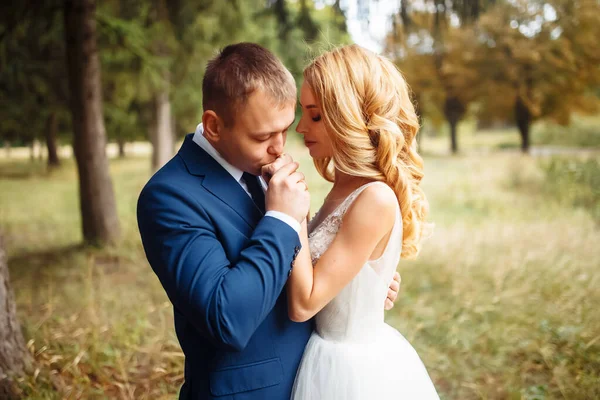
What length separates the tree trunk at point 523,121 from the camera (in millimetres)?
11839

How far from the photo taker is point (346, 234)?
5.42 feet

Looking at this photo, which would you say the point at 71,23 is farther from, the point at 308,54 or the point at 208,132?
the point at 208,132

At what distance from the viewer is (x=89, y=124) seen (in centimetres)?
607

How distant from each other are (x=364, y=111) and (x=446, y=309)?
3.17 metres

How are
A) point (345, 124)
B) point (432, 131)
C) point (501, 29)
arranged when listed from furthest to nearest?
point (432, 131) < point (501, 29) < point (345, 124)

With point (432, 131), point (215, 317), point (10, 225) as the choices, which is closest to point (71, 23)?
point (10, 225)

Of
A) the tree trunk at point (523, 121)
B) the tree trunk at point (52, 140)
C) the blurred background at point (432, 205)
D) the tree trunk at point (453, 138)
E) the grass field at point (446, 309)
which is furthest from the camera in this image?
the tree trunk at point (52, 140)

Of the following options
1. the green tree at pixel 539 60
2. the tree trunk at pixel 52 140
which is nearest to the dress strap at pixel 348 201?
the green tree at pixel 539 60

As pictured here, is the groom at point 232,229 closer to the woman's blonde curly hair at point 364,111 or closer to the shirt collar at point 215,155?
the shirt collar at point 215,155

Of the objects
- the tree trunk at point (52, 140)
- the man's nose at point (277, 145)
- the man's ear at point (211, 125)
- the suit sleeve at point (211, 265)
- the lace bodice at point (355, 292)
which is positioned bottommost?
the tree trunk at point (52, 140)

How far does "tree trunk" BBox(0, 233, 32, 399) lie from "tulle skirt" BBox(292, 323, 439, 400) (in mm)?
1869

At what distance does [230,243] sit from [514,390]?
2.69 metres

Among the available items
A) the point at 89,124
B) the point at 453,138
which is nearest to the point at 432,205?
the point at 89,124

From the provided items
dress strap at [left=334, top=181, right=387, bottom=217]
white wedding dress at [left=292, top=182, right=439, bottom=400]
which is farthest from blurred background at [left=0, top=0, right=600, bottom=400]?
white wedding dress at [left=292, top=182, right=439, bottom=400]
